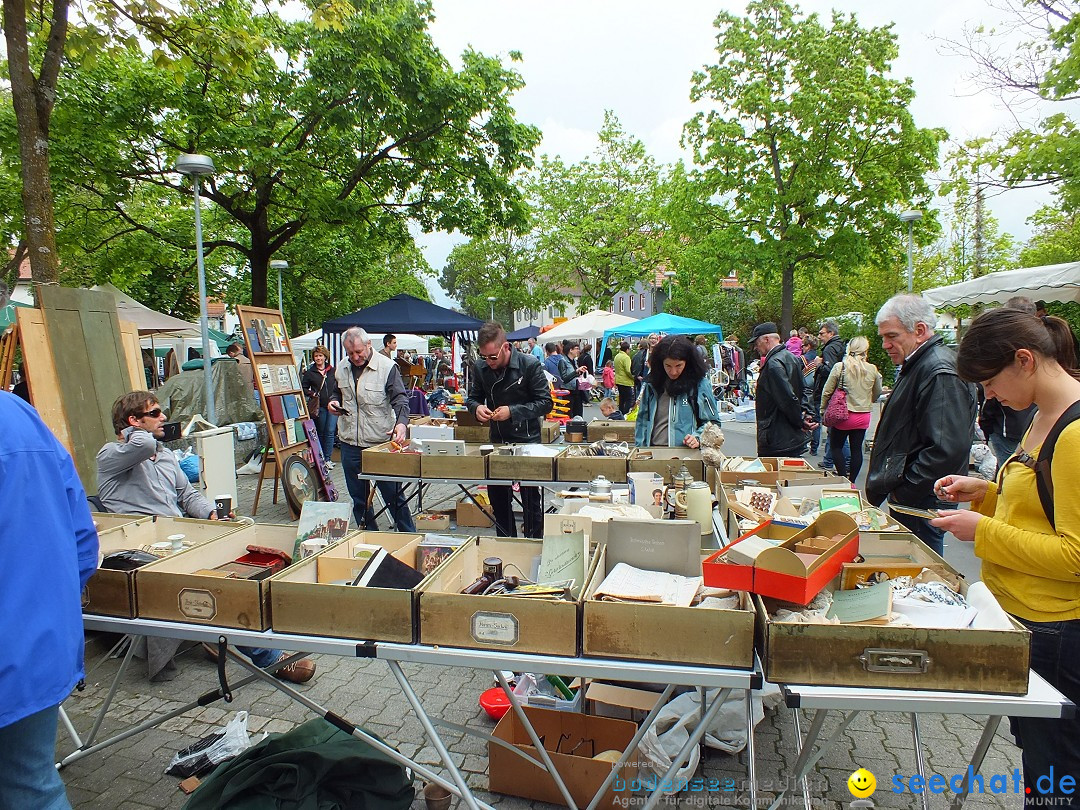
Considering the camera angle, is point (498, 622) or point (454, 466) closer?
point (498, 622)

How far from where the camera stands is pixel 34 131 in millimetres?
5652

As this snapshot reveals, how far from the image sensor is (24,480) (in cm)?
167

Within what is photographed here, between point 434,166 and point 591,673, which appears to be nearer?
point 591,673

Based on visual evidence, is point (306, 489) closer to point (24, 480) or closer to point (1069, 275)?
point (24, 480)

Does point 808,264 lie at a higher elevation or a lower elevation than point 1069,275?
higher

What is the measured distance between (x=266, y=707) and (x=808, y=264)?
2187 centimetres

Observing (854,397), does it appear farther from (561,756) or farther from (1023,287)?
(561,756)

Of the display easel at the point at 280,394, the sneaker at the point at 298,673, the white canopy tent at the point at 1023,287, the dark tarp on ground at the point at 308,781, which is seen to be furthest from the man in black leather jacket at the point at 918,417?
the white canopy tent at the point at 1023,287

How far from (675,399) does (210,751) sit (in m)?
3.49

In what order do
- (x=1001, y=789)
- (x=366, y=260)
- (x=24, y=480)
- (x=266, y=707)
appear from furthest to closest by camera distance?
(x=366, y=260) < (x=266, y=707) < (x=1001, y=789) < (x=24, y=480)

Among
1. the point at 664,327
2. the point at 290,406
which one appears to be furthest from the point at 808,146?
the point at 290,406

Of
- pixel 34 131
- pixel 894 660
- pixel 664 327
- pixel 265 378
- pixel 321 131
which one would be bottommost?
pixel 894 660

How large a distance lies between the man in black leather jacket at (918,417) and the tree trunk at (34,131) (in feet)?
21.1

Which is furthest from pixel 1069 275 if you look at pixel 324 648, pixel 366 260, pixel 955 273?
pixel 955 273
